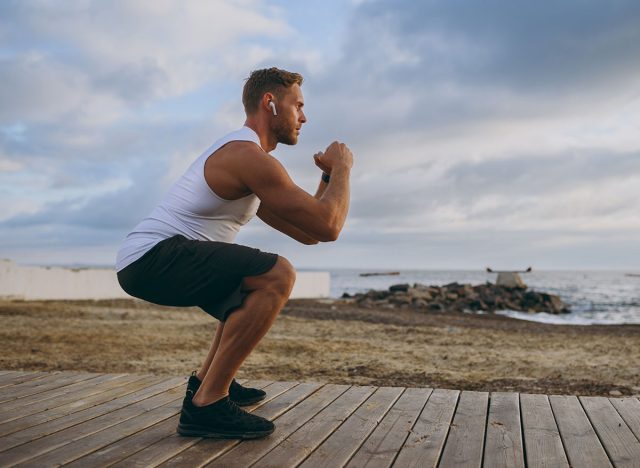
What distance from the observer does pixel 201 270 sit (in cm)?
267

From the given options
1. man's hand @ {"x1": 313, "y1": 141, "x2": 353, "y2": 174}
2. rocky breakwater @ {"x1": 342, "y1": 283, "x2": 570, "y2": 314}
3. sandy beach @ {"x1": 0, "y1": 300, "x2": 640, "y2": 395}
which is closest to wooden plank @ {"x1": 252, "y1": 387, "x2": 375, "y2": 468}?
man's hand @ {"x1": 313, "y1": 141, "x2": 353, "y2": 174}

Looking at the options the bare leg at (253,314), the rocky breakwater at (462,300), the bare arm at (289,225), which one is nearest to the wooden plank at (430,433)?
the bare leg at (253,314)

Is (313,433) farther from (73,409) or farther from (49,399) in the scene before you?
(49,399)

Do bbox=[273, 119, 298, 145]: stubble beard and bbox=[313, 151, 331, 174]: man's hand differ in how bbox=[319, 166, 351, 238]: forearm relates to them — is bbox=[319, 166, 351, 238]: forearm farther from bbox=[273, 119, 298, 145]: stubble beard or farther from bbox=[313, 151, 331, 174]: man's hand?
bbox=[273, 119, 298, 145]: stubble beard

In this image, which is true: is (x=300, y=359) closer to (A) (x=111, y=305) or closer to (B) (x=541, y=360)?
(B) (x=541, y=360)

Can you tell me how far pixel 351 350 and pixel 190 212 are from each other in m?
6.38

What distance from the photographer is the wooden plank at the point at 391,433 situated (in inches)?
94.7

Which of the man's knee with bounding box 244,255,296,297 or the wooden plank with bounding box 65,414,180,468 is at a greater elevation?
the man's knee with bounding box 244,255,296,297

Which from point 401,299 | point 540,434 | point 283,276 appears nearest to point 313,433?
point 283,276

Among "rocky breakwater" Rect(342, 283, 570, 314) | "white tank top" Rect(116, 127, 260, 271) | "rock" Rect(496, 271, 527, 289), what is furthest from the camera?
"rock" Rect(496, 271, 527, 289)

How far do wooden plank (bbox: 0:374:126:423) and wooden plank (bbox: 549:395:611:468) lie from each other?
2535 millimetres

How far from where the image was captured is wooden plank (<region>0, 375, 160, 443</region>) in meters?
2.90

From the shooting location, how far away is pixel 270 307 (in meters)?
2.67

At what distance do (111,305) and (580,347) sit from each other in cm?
1115
